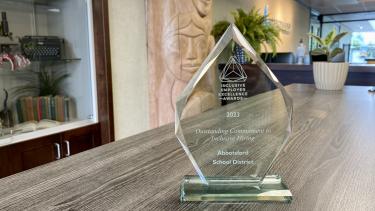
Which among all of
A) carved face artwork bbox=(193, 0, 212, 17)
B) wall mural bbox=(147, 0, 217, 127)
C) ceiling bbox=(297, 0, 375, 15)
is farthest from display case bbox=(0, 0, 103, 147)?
ceiling bbox=(297, 0, 375, 15)

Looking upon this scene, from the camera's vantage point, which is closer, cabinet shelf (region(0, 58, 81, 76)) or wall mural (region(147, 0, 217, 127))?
cabinet shelf (region(0, 58, 81, 76))

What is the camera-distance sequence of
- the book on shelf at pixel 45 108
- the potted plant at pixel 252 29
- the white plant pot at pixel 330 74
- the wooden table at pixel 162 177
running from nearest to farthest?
the wooden table at pixel 162 177 → the white plant pot at pixel 330 74 → the book on shelf at pixel 45 108 → the potted plant at pixel 252 29

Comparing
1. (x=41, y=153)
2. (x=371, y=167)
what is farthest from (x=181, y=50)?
(x=371, y=167)

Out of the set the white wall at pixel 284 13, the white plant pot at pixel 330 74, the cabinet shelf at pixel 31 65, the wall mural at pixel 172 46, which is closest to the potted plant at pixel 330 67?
the white plant pot at pixel 330 74

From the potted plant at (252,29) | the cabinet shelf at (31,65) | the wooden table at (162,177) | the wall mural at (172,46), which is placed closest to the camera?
the wooden table at (162,177)

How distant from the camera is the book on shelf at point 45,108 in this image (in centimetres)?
206

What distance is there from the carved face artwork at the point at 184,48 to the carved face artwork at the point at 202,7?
94 millimetres

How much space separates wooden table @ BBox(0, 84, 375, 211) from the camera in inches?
17.4

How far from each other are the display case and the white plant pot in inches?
60.5

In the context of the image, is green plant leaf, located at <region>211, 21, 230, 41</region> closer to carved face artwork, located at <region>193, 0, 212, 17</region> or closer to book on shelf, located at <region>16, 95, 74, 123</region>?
carved face artwork, located at <region>193, 0, 212, 17</region>

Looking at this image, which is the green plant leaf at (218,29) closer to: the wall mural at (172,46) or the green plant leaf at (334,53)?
the wall mural at (172,46)

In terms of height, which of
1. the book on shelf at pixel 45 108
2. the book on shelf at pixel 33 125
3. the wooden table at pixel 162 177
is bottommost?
the book on shelf at pixel 33 125

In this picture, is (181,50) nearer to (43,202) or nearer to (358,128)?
(358,128)

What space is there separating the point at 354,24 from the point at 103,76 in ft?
35.2
